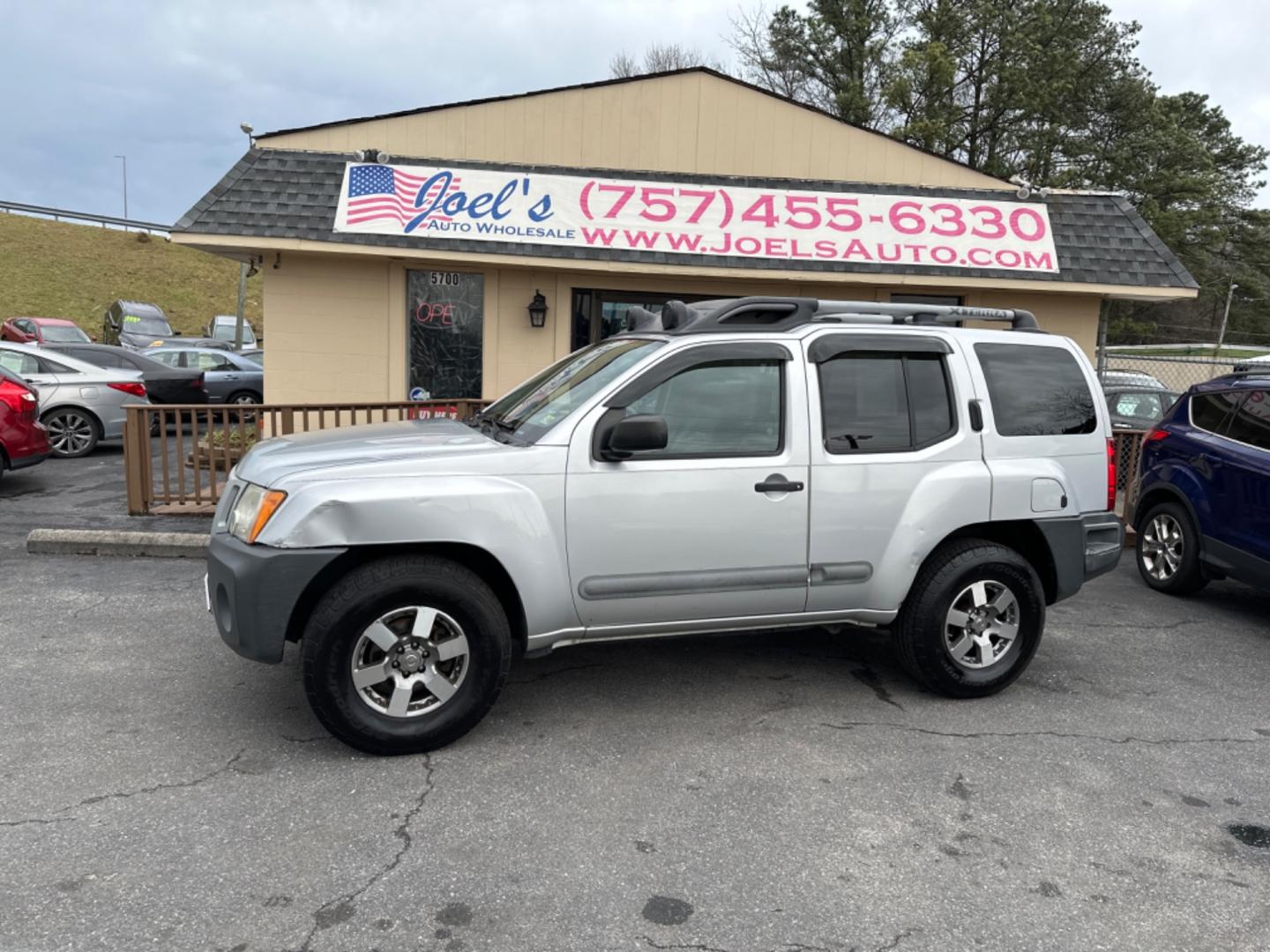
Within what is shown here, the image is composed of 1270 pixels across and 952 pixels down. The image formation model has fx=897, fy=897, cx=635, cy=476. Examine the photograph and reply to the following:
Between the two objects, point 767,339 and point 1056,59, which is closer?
point 767,339

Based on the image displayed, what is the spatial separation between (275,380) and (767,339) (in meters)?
7.80

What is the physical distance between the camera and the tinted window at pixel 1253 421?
246 inches

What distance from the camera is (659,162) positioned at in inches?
428

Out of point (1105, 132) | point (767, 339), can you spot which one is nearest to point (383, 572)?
point (767, 339)

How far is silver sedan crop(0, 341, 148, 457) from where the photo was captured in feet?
39.2

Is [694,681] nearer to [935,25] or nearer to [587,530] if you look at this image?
[587,530]

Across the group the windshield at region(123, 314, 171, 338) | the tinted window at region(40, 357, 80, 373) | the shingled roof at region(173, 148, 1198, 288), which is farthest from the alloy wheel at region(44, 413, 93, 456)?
the windshield at region(123, 314, 171, 338)

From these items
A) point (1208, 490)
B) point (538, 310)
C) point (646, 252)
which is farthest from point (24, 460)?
point (1208, 490)

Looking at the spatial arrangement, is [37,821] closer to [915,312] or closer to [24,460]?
[915,312]

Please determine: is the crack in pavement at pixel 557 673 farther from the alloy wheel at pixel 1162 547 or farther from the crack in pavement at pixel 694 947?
the alloy wheel at pixel 1162 547

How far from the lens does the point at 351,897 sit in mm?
2885

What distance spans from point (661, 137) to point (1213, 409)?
6768 mm

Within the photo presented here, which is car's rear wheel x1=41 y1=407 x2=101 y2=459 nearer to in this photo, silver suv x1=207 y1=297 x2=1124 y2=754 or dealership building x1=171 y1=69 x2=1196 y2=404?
dealership building x1=171 y1=69 x2=1196 y2=404

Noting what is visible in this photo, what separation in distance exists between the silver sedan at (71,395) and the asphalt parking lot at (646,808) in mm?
7885
